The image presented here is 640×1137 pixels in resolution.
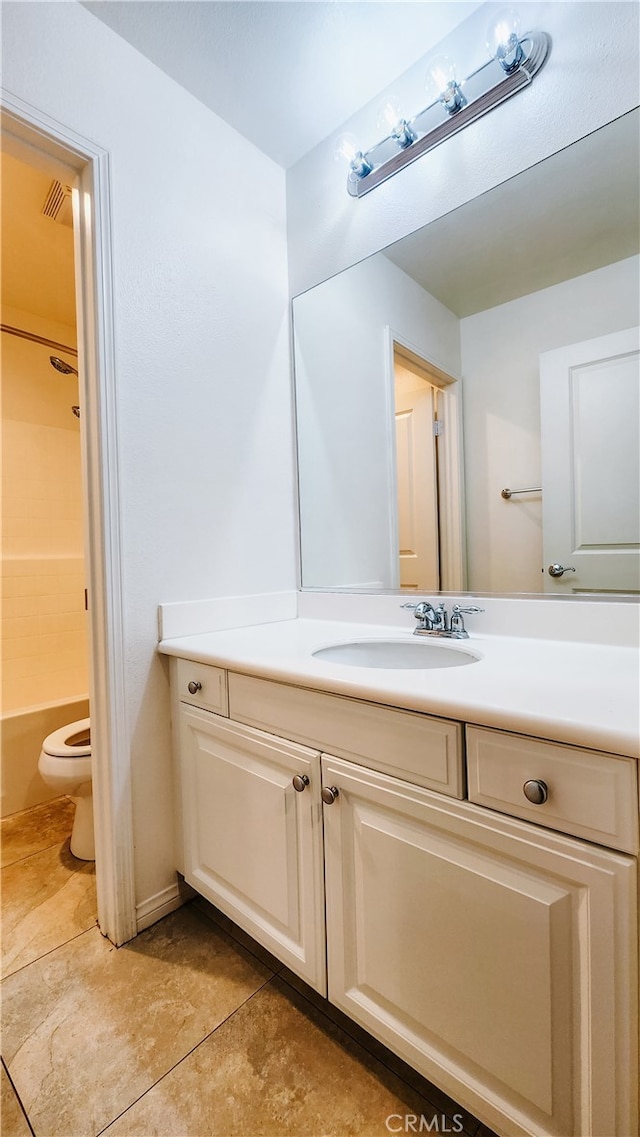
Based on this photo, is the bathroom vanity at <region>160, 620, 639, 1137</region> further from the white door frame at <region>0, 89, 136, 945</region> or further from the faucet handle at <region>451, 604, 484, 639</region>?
the white door frame at <region>0, 89, 136, 945</region>

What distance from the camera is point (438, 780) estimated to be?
2.40 feet

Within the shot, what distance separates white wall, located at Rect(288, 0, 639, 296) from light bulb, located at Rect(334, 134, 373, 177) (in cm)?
5

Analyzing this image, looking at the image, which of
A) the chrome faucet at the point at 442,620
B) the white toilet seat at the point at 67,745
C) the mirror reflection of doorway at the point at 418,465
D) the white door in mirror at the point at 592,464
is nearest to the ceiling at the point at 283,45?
the mirror reflection of doorway at the point at 418,465

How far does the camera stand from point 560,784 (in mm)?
614

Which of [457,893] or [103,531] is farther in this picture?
[103,531]

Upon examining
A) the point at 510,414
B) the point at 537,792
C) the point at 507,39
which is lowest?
the point at 537,792

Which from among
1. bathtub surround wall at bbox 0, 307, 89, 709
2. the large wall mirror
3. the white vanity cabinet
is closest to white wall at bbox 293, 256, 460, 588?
the large wall mirror

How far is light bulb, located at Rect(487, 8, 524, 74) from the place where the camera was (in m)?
1.08

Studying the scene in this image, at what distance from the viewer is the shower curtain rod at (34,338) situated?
239 cm

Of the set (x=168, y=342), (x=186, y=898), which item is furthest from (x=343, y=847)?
(x=168, y=342)

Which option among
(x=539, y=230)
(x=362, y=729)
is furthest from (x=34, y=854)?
(x=539, y=230)

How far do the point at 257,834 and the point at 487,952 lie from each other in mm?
519

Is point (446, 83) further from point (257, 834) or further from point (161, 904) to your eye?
point (161, 904)

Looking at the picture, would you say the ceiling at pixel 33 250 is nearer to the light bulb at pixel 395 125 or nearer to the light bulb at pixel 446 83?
the light bulb at pixel 395 125
